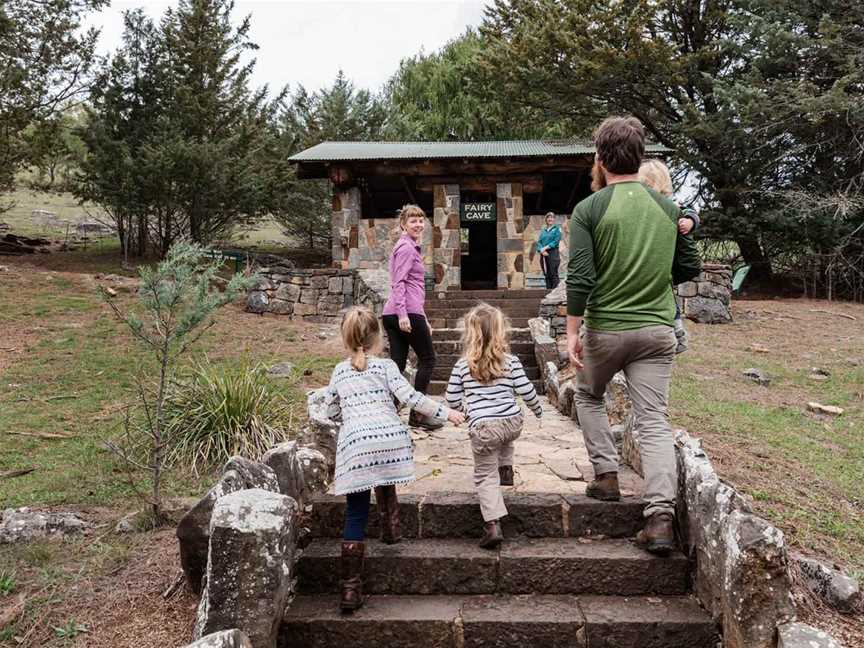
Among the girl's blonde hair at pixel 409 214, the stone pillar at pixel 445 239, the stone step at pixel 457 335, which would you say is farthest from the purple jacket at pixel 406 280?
the stone pillar at pixel 445 239

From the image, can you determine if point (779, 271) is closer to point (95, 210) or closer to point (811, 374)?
point (811, 374)

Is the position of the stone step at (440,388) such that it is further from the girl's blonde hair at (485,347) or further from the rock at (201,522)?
the rock at (201,522)

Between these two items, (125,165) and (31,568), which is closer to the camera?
(31,568)

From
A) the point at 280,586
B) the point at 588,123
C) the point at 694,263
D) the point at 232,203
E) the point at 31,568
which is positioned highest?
the point at 588,123

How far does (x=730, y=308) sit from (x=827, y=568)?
1076 centimetres

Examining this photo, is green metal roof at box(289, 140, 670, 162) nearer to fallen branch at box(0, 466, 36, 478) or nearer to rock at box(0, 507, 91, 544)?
fallen branch at box(0, 466, 36, 478)

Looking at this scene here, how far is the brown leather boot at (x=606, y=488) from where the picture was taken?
3.41 m

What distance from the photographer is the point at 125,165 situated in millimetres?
14734

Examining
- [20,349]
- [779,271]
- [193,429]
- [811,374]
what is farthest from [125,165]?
[779,271]

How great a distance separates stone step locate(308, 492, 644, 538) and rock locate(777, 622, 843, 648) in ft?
3.13

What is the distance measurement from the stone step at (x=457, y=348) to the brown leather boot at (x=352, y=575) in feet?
19.0

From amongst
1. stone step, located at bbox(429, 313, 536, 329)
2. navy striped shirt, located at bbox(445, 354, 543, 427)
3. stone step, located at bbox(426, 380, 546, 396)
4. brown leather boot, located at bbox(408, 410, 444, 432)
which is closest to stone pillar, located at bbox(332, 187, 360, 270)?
stone step, located at bbox(429, 313, 536, 329)

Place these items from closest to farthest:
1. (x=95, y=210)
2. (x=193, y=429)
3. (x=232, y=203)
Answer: (x=193, y=429) → (x=232, y=203) → (x=95, y=210)

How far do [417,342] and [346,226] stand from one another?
9123 mm
